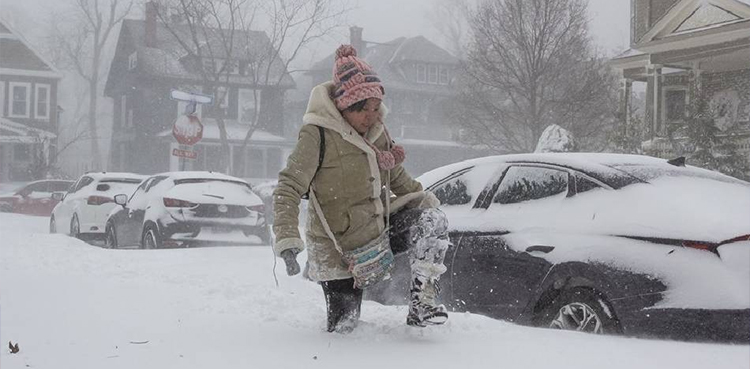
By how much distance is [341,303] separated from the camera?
3.94 meters

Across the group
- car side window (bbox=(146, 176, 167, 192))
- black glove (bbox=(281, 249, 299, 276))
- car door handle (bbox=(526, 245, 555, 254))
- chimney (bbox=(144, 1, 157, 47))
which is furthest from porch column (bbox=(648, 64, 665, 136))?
chimney (bbox=(144, 1, 157, 47))

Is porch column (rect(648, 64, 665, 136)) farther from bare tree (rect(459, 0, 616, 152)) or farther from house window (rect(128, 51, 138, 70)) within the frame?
house window (rect(128, 51, 138, 70))

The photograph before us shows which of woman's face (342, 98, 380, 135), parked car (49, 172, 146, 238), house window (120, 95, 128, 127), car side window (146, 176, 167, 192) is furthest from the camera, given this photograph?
house window (120, 95, 128, 127)

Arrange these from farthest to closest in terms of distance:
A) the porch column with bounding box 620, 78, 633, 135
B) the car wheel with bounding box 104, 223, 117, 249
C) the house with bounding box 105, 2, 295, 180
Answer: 1. the house with bounding box 105, 2, 295, 180
2. the porch column with bounding box 620, 78, 633, 135
3. the car wheel with bounding box 104, 223, 117, 249

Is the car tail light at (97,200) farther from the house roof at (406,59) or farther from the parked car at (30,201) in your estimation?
the house roof at (406,59)

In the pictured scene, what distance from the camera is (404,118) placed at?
51.1 meters

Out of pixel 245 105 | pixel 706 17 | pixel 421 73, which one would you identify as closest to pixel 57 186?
pixel 245 105

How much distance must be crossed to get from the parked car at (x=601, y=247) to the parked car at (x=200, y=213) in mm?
5567

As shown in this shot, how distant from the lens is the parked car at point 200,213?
10758 mm

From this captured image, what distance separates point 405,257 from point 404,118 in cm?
4572

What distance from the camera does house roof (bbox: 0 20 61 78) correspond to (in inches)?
1650

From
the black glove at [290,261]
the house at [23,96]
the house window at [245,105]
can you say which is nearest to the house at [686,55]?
the black glove at [290,261]

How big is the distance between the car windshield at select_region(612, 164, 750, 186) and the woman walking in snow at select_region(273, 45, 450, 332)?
1555mm

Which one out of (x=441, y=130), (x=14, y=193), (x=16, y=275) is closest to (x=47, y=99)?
(x=14, y=193)
